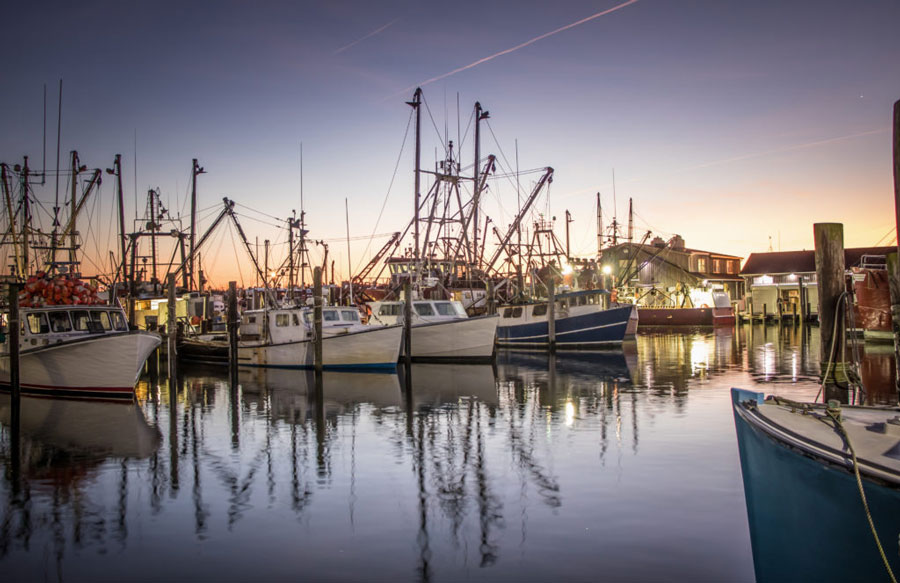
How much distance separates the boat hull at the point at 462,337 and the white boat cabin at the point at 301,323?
2726 mm

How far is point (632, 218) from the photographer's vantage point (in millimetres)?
70125

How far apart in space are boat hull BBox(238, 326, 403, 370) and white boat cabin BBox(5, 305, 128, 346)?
6874mm

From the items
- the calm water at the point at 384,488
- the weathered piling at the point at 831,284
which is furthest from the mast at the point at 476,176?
the weathered piling at the point at 831,284

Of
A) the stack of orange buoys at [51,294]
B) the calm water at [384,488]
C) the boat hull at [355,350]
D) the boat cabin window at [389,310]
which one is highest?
the stack of orange buoys at [51,294]

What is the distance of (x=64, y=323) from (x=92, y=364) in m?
2.38

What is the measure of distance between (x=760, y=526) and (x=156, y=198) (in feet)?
148

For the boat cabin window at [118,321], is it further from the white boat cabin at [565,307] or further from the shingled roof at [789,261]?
the shingled roof at [789,261]

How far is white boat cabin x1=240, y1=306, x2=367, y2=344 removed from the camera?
26875 mm

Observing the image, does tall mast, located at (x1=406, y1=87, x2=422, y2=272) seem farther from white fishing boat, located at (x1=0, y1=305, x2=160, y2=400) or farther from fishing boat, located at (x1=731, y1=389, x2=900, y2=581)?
fishing boat, located at (x1=731, y1=389, x2=900, y2=581)

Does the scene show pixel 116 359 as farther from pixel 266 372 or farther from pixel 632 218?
pixel 632 218

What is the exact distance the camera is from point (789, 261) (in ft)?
228

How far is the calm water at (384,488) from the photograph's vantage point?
6.95 metres

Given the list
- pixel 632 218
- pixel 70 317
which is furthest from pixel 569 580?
pixel 632 218

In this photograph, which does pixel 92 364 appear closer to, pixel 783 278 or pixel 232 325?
pixel 232 325
